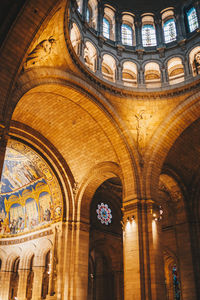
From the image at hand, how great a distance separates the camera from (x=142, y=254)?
44.8 feet

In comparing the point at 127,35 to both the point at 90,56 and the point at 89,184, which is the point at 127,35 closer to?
the point at 90,56

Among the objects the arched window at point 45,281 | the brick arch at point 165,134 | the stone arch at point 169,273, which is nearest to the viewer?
the brick arch at point 165,134

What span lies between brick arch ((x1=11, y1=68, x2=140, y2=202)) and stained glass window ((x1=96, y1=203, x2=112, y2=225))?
7.43 m

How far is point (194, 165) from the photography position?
Result: 1958 centimetres

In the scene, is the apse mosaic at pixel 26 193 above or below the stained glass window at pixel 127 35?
below

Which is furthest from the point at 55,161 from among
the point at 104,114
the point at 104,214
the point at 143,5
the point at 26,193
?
the point at 143,5

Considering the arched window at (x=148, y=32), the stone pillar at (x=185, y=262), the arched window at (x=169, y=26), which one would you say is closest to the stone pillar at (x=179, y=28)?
the arched window at (x=169, y=26)

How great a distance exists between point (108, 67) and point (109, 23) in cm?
312

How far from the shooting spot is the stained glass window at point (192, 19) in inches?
697

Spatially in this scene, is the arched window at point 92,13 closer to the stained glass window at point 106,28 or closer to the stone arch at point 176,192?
the stained glass window at point 106,28

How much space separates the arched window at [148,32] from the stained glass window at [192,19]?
2.18 meters

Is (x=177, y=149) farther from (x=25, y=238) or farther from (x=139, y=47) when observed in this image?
(x=25, y=238)

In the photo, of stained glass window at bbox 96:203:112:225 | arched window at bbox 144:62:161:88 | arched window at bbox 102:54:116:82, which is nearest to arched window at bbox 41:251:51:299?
stained glass window at bbox 96:203:112:225

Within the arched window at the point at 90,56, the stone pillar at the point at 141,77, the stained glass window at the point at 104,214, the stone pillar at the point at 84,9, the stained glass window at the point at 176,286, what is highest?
the stone pillar at the point at 84,9
